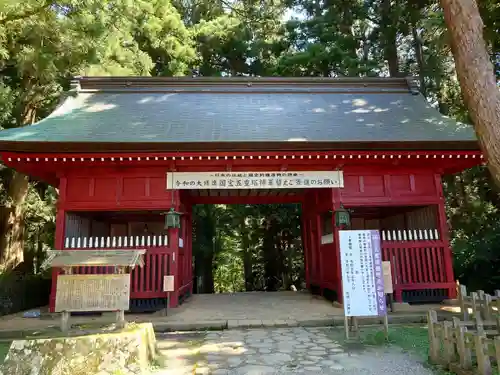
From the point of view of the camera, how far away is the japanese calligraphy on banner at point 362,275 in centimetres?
538

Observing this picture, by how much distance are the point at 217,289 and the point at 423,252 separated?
52.8ft

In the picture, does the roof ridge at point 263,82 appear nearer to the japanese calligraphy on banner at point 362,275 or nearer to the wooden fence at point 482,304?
the japanese calligraphy on banner at point 362,275

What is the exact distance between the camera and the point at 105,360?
145 inches

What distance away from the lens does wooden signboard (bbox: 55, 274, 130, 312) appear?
5219 mm

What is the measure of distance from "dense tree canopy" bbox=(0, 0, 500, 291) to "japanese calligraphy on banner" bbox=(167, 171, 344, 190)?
4232mm

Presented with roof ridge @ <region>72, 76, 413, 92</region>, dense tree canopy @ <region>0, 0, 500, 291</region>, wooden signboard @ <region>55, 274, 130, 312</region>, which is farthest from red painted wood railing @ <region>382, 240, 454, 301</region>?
roof ridge @ <region>72, 76, 413, 92</region>

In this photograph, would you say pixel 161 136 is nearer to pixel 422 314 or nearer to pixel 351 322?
pixel 351 322

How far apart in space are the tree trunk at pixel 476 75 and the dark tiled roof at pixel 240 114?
282 centimetres

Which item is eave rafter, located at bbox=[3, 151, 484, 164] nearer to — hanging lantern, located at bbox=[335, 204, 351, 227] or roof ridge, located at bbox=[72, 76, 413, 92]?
hanging lantern, located at bbox=[335, 204, 351, 227]

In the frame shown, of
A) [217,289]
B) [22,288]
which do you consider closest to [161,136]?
[22,288]

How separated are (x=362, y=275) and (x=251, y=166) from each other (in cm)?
362

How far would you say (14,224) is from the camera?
1107cm

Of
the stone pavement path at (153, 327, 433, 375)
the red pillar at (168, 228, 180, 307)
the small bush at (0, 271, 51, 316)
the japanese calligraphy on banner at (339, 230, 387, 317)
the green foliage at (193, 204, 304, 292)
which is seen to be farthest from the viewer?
the green foliage at (193, 204, 304, 292)

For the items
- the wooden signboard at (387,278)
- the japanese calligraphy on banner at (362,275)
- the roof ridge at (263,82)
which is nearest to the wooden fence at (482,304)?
the japanese calligraphy on banner at (362,275)
